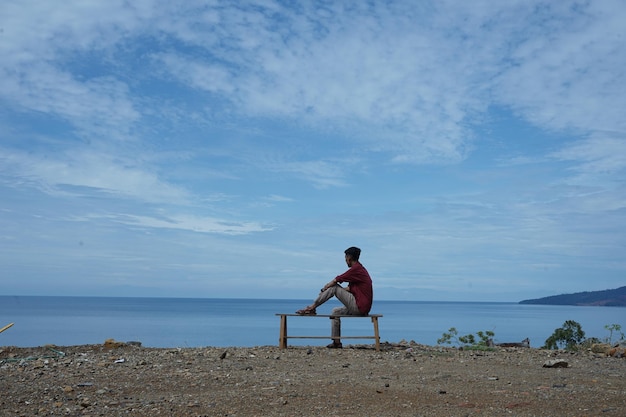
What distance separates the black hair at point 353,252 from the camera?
13.5 meters

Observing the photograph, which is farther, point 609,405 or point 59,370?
point 59,370

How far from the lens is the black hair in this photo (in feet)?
44.3

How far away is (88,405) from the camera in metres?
7.94

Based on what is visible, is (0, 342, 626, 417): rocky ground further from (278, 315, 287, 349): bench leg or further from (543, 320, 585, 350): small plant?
(543, 320, 585, 350): small plant

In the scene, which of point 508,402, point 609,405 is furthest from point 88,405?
point 609,405

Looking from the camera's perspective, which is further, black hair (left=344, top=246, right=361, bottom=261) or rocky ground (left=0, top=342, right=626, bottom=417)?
black hair (left=344, top=246, right=361, bottom=261)

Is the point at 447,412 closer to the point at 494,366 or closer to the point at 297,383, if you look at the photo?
the point at 297,383

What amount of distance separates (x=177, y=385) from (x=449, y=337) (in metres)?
8.32

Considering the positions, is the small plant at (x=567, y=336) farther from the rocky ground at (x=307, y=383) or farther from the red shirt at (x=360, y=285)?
the red shirt at (x=360, y=285)

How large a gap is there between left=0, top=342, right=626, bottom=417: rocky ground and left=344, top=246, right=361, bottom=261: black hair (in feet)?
6.38

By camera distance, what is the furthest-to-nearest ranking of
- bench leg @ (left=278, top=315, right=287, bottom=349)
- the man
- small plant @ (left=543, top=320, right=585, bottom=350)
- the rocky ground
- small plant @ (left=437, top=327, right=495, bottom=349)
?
small plant @ (left=543, top=320, right=585, bottom=350)
small plant @ (left=437, top=327, right=495, bottom=349)
the man
bench leg @ (left=278, top=315, right=287, bottom=349)
the rocky ground

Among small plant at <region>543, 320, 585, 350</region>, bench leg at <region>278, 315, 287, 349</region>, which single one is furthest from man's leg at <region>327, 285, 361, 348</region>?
small plant at <region>543, 320, 585, 350</region>

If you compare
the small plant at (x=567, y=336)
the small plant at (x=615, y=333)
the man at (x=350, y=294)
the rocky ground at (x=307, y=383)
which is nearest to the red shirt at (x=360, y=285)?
the man at (x=350, y=294)

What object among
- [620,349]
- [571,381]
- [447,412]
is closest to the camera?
[447,412]
